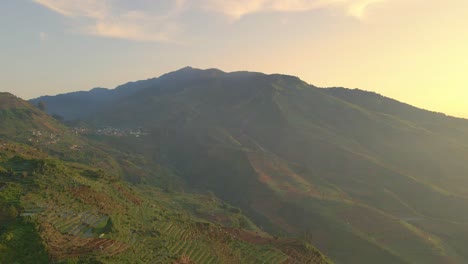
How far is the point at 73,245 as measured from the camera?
44.6 m

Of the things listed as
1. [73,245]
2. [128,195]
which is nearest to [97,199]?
[128,195]

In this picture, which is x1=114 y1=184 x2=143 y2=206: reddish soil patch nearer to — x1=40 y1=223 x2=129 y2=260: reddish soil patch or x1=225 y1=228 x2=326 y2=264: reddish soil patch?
x1=225 y1=228 x2=326 y2=264: reddish soil patch

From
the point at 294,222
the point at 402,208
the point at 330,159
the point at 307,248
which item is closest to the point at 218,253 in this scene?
the point at 307,248

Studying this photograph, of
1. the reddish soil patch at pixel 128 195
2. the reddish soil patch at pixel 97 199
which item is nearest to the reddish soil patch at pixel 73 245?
the reddish soil patch at pixel 97 199

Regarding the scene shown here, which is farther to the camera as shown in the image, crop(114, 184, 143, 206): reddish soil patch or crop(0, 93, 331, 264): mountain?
crop(114, 184, 143, 206): reddish soil patch

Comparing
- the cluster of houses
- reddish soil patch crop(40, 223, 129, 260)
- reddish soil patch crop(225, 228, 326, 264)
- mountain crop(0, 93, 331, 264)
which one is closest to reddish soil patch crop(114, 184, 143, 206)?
mountain crop(0, 93, 331, 264)

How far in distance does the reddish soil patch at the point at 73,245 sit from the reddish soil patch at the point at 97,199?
487 inches

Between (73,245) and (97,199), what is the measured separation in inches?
740

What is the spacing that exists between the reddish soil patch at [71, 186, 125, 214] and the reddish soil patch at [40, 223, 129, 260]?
487 inches

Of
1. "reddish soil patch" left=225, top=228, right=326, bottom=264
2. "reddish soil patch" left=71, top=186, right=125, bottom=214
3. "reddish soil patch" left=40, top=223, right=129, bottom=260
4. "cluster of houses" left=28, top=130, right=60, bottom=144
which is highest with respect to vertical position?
"cluster of houses" left=28, top=130, right=60, bottom=144

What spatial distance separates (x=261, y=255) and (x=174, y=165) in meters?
123

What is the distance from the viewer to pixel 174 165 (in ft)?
594

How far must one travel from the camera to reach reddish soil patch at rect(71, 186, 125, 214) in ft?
199

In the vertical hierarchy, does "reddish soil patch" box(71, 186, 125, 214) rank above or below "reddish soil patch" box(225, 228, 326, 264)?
above
